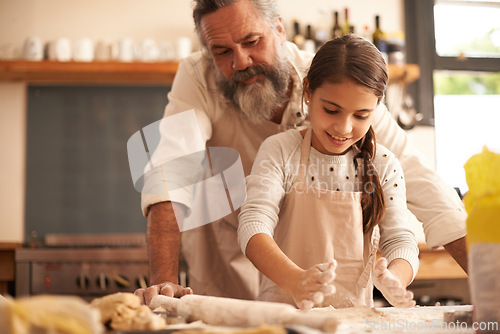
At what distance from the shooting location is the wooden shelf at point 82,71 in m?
2.87

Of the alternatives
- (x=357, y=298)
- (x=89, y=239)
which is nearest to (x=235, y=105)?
(x=357, y=298)

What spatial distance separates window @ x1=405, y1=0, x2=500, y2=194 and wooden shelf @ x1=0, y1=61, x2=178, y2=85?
1.64m

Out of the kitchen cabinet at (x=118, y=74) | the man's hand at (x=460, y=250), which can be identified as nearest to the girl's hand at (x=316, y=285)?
the man's hand at (x=460, y=250)

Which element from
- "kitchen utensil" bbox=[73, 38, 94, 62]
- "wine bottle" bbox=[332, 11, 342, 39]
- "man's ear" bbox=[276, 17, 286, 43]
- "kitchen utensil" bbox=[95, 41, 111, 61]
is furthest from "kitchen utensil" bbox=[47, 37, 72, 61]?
"man's ear" bbox=[276, 17, 286, 43]

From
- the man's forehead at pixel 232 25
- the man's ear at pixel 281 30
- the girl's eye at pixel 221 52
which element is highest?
the man's ear at pixel 281 30

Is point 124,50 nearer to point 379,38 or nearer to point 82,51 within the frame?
point 82,51

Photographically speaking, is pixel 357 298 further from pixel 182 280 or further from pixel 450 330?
pixel 182 280

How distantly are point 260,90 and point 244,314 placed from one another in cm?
82

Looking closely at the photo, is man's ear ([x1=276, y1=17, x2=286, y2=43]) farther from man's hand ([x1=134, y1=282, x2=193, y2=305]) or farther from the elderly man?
man's hand ([x1=134, y1=282, x2=193, y2=305])

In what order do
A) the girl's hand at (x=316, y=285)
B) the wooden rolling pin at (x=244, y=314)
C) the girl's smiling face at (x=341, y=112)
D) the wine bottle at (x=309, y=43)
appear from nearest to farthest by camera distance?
the wooden rolling pin at (x=244, y=314)
the girl's hand at (x=316, y=285)
the girl's smiling face at (x=341, y=112)
the wine bottle at (x=309, y=43)

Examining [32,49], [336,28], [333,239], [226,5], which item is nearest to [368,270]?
[333,239]

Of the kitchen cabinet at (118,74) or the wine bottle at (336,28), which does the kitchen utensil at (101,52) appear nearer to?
the kitchen cabinet at (118,74)

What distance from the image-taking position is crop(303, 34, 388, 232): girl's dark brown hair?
1.04m

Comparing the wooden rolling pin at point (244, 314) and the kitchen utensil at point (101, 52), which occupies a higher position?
the kitchen utensil at point (101, 52)
